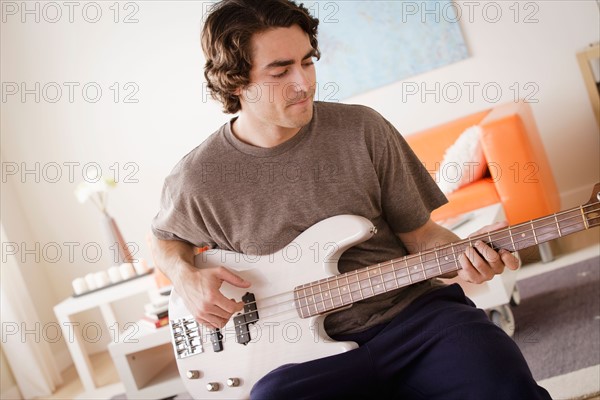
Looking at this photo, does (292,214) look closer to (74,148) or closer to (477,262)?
(477,262)

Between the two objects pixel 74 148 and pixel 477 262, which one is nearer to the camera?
pixel 477 262

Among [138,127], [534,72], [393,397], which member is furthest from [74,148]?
[393,397]

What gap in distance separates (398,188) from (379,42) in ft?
8.52

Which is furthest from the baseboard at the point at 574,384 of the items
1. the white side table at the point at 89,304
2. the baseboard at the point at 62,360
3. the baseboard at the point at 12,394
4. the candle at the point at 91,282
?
the baseboard at the point at 62,360

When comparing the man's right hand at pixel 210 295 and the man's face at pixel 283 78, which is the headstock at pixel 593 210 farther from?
the man's right hand at pixel 210 295

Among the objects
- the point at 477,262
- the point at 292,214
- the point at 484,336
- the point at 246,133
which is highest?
the point at 246,133

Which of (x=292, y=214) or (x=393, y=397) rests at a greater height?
(x=292, y=214)

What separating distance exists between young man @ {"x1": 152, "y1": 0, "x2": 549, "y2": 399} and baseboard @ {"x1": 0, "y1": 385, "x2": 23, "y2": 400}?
230cm

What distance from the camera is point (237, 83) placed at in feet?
5.34

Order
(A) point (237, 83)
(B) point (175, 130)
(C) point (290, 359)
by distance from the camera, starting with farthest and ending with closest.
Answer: (B) point (175, 130) < (A) point (237, 83) < (C) point (290, 359)

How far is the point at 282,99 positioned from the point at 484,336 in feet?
2.08

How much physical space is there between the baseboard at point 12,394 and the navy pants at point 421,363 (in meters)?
2.58

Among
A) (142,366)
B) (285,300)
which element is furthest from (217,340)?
(142,366)

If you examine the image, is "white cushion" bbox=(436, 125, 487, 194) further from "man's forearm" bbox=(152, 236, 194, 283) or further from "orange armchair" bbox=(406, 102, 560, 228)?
"man's forearm" bbox=(152, 236, 194, 283)
